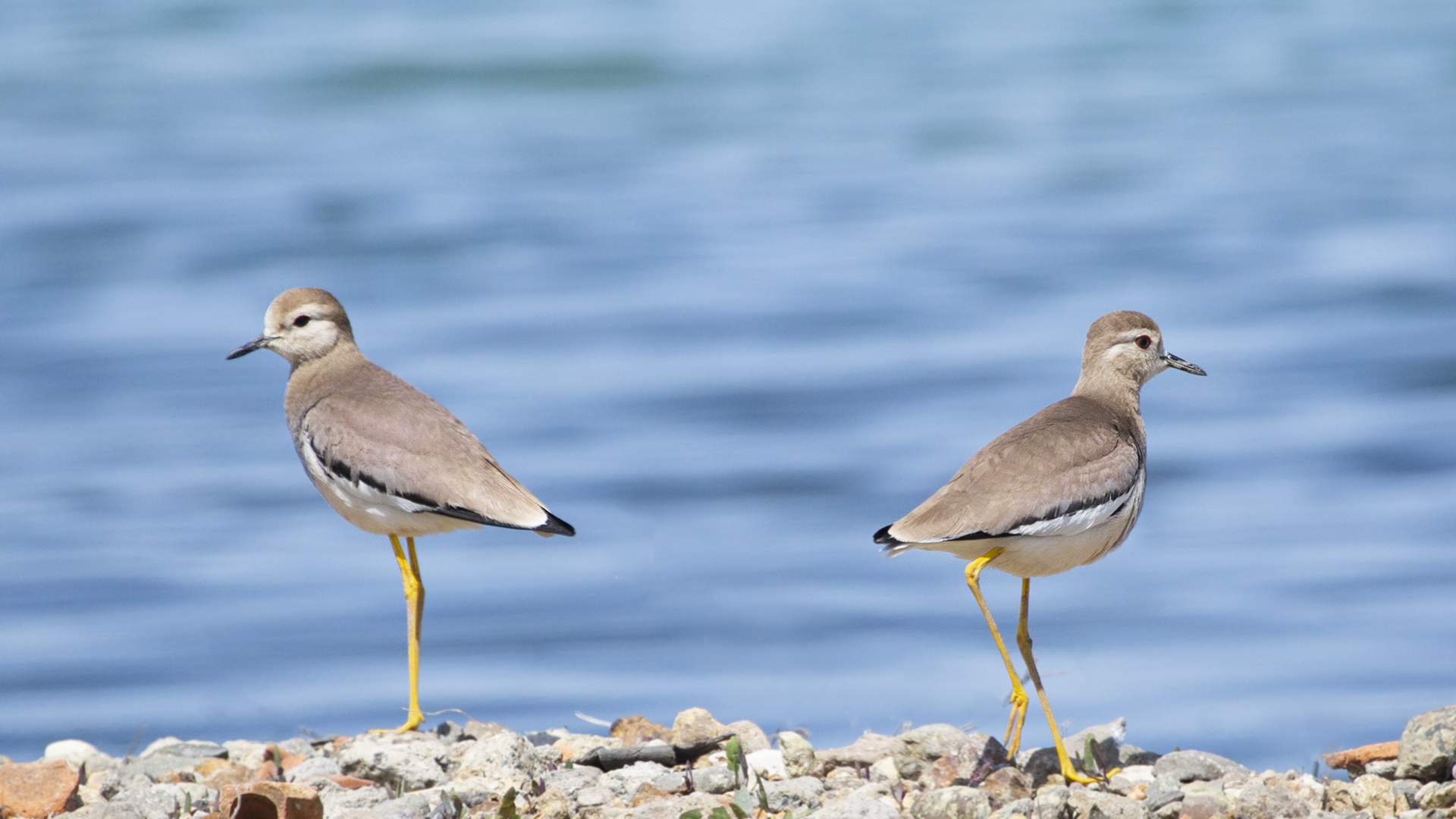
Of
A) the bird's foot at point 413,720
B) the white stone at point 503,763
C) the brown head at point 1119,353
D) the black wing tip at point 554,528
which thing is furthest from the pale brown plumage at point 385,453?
the brown head at point 1119,353

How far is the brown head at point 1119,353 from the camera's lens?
672 centimetres

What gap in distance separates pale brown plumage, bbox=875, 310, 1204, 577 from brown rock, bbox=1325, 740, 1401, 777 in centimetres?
106

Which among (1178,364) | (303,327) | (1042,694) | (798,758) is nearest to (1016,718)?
(1042,694)

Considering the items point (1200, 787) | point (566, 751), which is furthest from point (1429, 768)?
point (566, 751)

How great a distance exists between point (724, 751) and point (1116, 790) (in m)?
1.33

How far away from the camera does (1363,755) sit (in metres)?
5.75

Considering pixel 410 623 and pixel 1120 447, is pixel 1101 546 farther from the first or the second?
pixel 410 623

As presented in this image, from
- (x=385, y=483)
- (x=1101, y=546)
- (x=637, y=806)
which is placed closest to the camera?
(x=637, y=806)

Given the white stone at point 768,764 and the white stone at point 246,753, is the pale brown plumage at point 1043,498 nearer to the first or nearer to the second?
the white stone at point 768,764

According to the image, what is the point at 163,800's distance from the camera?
5262 mm

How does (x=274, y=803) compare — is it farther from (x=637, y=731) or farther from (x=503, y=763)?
(x=637, y=731)

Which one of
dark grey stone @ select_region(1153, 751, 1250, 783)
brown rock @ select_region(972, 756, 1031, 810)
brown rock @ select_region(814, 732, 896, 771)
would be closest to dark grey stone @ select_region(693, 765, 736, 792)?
brown rock @ select_region(814, 732, 896, 771)

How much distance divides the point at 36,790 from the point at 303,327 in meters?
2.59

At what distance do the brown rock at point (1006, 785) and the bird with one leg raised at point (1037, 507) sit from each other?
272 mm
